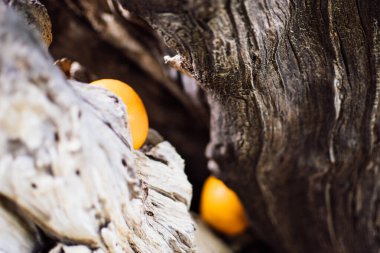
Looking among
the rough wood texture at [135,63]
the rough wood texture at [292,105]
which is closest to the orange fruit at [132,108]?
the rough wood texture at [292,105]

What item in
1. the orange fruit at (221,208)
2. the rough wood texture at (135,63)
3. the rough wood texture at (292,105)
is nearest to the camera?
the rough wood texture at (292,105)

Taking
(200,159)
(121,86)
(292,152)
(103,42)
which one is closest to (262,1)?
(121,86)

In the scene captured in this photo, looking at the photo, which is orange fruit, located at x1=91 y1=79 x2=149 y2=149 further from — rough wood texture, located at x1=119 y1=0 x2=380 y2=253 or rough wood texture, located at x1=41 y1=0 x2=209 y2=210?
rough wood texture, located at x1=41 y1=0 x2=209 y2=210

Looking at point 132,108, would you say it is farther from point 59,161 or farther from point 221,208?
point 221,208

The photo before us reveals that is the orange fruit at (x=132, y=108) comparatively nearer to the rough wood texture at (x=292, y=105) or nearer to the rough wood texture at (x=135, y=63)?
the rough wood texture at (x=292, y=105)

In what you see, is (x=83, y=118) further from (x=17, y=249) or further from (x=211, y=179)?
(x=211, y=179)

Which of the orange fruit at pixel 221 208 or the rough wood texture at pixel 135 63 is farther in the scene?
the orange fruit at pixel 221 208
